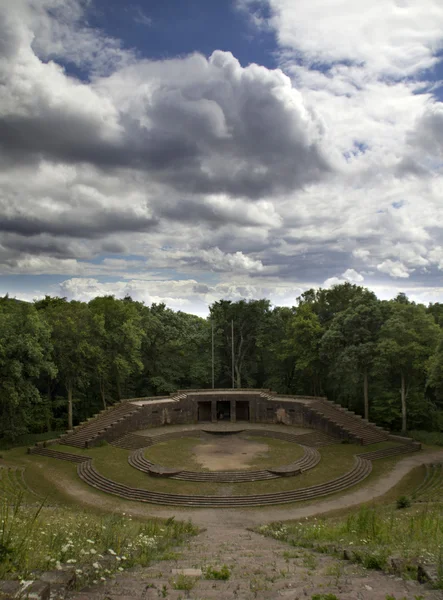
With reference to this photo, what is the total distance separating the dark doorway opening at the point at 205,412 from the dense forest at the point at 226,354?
4458 mm

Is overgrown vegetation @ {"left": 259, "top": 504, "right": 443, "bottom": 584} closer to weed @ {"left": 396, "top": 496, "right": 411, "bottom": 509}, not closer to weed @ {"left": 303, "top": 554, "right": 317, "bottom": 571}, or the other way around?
weed @ {"left": 303, "top": 554, "right": 317, "bottom": 571}

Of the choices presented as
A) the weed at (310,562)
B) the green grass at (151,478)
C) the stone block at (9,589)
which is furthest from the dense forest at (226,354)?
the stone block at (9,589)

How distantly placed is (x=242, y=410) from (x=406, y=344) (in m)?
19.6

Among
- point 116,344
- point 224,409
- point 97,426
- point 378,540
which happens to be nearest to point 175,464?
point 97,426

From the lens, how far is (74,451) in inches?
1321

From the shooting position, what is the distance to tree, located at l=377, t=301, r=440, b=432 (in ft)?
117

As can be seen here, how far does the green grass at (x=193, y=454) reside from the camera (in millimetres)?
29531

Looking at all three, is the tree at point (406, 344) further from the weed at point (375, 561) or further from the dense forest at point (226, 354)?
the weed at point (375, 561)

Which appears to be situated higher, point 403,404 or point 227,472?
point 403,404

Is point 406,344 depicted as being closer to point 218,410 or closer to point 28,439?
point 218,410

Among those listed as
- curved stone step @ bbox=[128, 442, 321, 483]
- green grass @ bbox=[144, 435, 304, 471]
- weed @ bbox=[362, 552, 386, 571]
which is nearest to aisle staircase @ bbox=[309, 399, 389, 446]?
green grass @ bbox=[144, 435, 304, 471]

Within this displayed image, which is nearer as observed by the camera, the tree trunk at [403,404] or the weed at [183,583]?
the weed at [183,583]

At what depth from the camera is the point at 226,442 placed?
36781mm

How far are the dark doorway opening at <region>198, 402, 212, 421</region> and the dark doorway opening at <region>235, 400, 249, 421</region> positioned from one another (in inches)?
124
